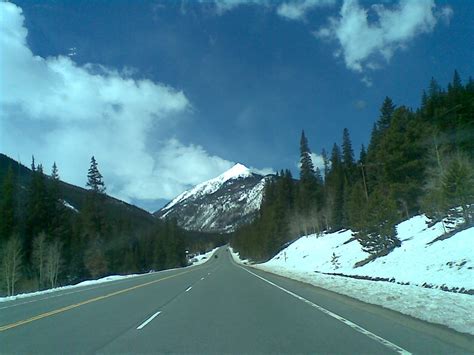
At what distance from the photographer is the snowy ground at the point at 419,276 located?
11875 mm

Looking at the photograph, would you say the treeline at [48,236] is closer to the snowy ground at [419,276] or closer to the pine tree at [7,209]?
the pine tree at [7,209]

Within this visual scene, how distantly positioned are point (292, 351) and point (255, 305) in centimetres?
825

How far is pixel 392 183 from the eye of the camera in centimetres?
5531

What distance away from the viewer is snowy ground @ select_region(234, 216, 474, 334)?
39.0 ft

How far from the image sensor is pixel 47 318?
14.7 m

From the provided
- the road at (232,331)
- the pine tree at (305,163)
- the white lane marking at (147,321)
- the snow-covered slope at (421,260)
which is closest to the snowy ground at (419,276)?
the snow-covered slope at (421,260)

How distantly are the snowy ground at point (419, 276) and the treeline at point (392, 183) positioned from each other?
2213 mm

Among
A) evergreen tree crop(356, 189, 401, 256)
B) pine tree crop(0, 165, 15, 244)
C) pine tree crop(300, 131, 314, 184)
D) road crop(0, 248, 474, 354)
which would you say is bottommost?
road crop(0, 248, 474, 354)

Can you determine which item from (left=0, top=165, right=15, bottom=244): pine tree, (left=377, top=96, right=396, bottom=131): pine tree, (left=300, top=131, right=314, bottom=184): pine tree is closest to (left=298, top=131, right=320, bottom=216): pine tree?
(left=300, top=131, right=314, bottom=184): pine tree

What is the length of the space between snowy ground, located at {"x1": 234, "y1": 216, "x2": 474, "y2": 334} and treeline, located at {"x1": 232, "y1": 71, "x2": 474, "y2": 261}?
2.21 meters

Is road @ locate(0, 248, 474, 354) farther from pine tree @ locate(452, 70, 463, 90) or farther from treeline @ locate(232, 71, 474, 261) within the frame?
pine tree @ locate(452, 70, 463, 90)

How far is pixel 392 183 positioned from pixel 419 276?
101 ft

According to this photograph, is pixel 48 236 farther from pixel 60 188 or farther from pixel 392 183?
pixel 392 183

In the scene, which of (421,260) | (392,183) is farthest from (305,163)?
(421,260)
